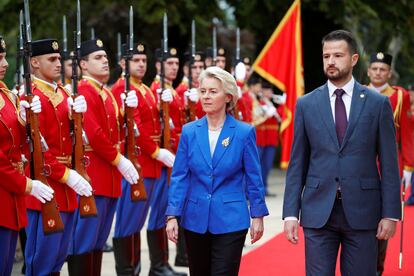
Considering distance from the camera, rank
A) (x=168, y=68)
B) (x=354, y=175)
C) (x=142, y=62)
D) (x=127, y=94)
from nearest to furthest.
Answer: (x=354, y=175) < (x=127, y=94) < (x=142, y=62) < (x=168, y=68)

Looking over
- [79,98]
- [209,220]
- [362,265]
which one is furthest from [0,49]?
[362,265]

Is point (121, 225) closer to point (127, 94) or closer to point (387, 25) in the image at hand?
point (127, 94)

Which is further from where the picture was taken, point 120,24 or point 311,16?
point 120,24

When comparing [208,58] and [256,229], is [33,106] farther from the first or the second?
[208,58]

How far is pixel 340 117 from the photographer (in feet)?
18.9

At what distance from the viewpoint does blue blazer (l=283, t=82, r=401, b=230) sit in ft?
18.6

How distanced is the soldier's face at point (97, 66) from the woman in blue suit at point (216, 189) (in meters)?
1.72

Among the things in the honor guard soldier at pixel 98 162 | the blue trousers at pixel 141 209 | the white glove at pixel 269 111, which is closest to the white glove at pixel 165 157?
the blue trousers at pixel 141 209

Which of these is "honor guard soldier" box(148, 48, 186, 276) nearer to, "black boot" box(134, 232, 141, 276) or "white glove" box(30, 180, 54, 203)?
"black boot" box(134, 232, 141, 276)

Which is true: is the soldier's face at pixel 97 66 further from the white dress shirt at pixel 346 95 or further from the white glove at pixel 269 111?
the white glove at pixel 269 111

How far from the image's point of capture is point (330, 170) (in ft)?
18.8

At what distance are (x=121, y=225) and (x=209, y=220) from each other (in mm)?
2665

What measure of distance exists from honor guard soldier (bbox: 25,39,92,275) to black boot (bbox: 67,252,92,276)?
0.58 metres

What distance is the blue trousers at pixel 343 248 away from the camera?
571cm
